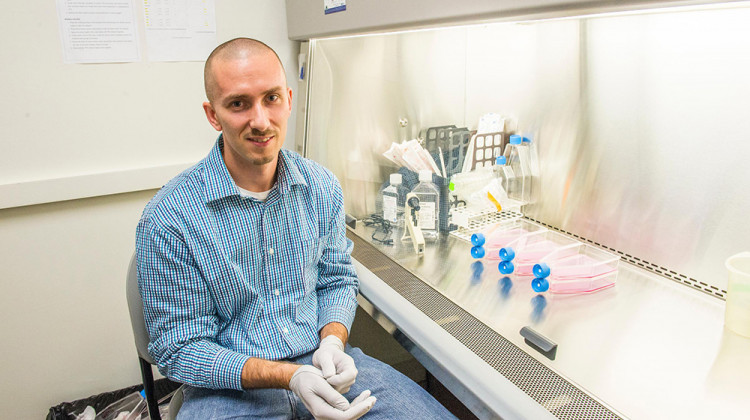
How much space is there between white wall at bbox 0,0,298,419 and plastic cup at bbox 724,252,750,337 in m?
1.91

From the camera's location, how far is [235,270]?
1.19 m

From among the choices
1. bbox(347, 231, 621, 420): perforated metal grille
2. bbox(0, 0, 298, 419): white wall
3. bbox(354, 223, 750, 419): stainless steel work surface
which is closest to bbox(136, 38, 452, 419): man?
bbox(347, 231, 621, 420): perforated metal grille

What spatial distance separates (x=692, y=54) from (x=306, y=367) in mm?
1184

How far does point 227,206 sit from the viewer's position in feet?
3.95

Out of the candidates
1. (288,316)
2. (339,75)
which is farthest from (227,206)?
(339,75)

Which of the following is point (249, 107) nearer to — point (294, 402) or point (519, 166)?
point (294, 402)

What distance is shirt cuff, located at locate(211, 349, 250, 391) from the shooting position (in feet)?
3.59

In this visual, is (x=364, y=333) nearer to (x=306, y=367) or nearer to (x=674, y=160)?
(x=306, y=367)

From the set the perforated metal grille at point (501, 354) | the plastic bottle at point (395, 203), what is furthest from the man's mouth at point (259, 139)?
the plastic bottle at point (395, 203)

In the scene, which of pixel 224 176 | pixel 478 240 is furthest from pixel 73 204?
pixel 478 240

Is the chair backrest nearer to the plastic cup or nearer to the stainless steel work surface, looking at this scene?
the stainless steel work surface

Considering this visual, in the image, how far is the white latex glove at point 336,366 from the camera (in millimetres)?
1083

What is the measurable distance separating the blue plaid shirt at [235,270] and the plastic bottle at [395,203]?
1.30 ft

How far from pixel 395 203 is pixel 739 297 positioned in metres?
1.04
